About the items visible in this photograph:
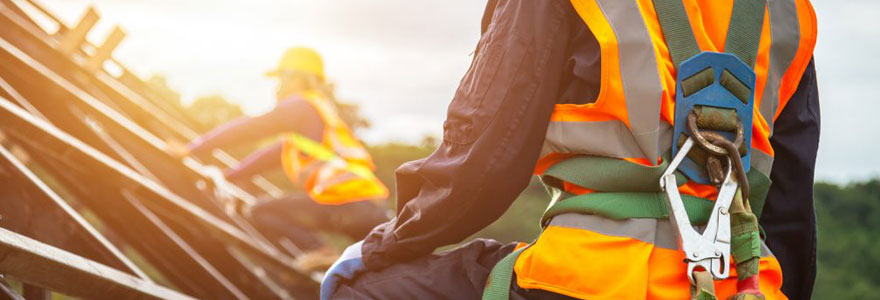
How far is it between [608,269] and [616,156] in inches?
7.4

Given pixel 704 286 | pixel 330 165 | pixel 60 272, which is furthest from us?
pixel 330 165

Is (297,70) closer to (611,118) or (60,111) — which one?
(60,111)

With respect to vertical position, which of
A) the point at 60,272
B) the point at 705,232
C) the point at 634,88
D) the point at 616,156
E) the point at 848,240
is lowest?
the point at 848,240

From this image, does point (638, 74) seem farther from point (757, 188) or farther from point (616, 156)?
point (757, 188)

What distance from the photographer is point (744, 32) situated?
152 centimetres

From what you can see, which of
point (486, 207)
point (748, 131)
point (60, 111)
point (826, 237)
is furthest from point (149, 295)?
point (826, 237)

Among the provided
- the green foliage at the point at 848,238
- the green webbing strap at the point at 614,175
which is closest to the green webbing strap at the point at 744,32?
the green webbing strap at the point at 614,175

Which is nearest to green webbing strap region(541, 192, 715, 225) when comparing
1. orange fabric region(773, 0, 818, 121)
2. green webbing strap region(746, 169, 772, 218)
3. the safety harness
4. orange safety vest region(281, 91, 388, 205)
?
the safety harness

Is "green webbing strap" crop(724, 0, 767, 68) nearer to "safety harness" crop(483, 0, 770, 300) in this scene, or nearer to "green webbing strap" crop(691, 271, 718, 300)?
"safety harness" crop(483, 0, 770, 300)

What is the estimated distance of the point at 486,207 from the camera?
160cm

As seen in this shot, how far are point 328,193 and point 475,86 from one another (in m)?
3.65

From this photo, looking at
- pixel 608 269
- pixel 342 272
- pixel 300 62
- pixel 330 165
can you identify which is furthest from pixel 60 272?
pixel 300 62

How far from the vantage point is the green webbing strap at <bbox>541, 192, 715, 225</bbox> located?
1.44m

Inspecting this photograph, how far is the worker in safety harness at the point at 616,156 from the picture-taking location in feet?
4.68
